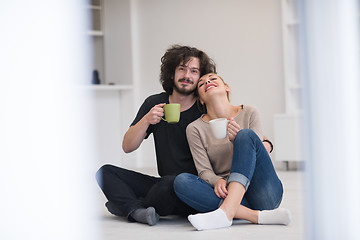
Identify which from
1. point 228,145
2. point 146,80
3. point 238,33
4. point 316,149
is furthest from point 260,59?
point 316,149

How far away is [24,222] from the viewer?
82 cm

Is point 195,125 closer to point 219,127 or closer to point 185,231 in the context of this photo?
point 219,127

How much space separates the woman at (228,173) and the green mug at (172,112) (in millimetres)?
92

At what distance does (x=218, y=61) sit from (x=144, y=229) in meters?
3.91

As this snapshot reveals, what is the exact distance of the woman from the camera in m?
2.09

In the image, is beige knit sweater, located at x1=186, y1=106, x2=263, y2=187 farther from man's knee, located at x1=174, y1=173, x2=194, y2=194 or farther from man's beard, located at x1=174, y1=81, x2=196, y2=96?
man's beard, located at x1=174, y1=81, x2=196, y2=96

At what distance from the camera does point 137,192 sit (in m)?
2.52

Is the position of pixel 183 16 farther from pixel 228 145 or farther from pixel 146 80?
pixel 228 145

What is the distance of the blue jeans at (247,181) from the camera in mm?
2090

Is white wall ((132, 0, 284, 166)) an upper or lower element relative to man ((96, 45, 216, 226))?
upper

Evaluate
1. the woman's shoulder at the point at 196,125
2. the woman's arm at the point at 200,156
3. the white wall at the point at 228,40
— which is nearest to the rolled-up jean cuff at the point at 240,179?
the woman's arm at the point at 200,156

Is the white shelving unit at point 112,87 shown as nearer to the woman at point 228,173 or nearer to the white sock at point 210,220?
the woman at point 228,173

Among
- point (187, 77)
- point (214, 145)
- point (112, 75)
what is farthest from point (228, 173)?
point (112, 75)

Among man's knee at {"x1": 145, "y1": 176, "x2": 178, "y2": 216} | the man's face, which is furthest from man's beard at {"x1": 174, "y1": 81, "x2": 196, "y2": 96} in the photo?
man's knee at {"x1": 145, "y1": 176, "x2": 178, "y2": 216}
